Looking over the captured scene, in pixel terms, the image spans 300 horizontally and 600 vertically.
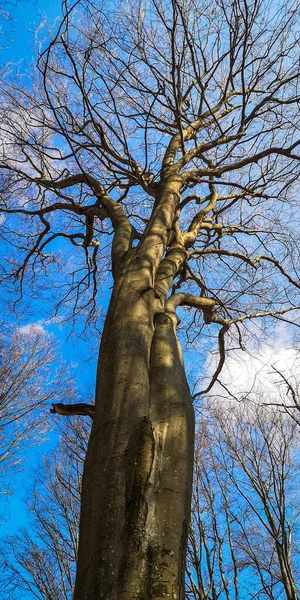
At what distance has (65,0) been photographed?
7.75 feet

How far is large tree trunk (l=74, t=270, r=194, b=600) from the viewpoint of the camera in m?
1.31

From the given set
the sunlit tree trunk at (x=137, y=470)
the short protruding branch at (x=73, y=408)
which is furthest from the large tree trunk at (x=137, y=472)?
the short protruding branch at (x=73, y=408)

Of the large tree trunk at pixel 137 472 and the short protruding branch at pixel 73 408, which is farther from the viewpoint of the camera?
the short protruding branch at pixel 73 408

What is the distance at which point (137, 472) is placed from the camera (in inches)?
59.4

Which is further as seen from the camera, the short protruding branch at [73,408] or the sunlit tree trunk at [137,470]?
the short protruding branch at [73,408]

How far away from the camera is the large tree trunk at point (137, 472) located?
131 centimetres

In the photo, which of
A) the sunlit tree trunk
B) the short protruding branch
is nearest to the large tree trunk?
the sunlit tree trunk

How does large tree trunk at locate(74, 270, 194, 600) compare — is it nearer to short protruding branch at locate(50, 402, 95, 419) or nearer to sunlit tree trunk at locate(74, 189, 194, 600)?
sunlit tree trunk at locate(74, 189, 194, 600)

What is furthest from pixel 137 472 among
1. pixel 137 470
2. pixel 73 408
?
pixel 73 408

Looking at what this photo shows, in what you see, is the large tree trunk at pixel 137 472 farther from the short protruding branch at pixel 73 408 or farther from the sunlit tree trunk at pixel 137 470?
the short protruding branch at pixel 73 408

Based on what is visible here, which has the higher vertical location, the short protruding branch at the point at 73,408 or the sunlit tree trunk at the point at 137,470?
the short protruding branch at the point at 73,408

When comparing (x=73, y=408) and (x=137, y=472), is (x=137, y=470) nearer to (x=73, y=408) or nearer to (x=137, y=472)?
(x=137, y=472)

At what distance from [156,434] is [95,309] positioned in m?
4.10

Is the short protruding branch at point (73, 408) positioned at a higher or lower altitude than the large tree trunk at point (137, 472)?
higher
